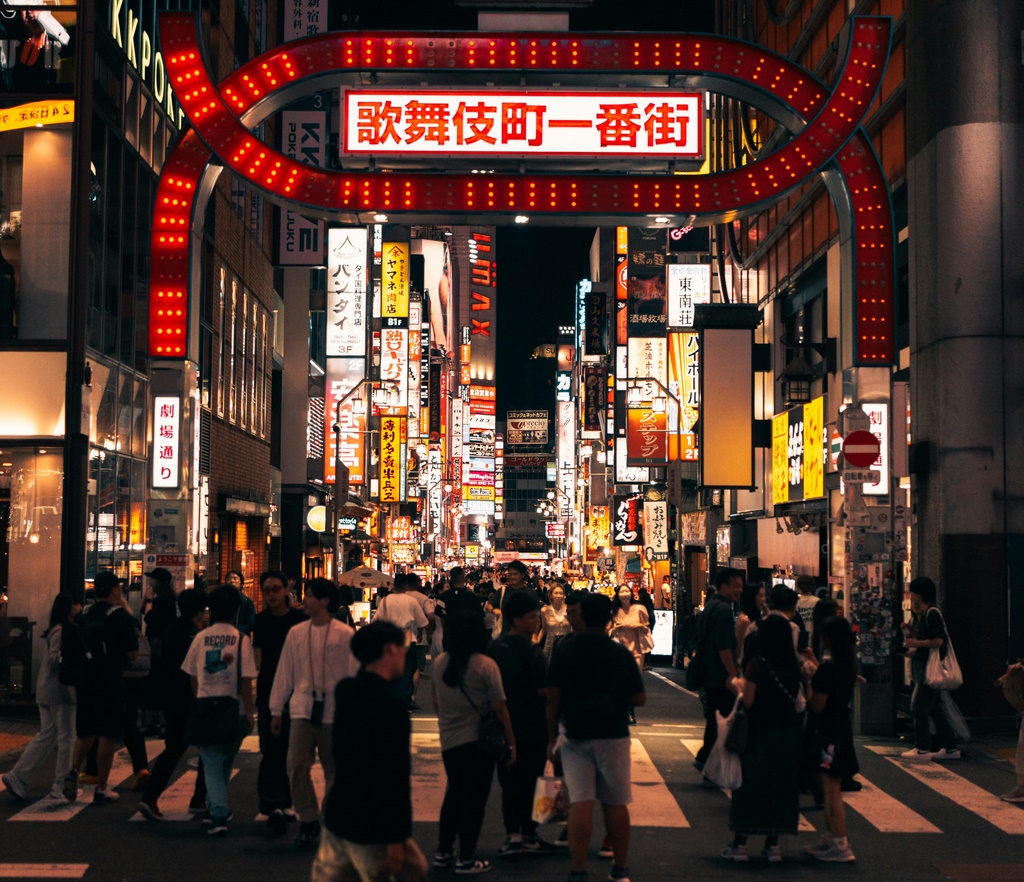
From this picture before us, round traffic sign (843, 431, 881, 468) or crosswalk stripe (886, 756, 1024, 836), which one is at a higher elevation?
round traffic sign (843, 431, 881, 468)

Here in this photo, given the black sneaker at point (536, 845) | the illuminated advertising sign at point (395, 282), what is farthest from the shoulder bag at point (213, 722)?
the illuminated advertising sign at point (395, 282)

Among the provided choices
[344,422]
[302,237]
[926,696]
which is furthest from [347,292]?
[926,696]

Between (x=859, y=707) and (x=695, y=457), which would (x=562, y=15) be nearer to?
(x=859, y=707)

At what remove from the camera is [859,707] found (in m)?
16.2

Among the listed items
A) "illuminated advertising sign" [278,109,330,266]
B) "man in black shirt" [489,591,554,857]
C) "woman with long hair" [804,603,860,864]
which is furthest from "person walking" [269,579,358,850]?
"illuminated advertising sign" [278,109,330,266]

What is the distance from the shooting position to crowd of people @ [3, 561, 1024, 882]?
18.9 feet

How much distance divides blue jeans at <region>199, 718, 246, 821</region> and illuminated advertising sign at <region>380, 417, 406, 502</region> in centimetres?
4558

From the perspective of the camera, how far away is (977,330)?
17.2m

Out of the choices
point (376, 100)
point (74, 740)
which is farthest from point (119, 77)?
point (74, 740)

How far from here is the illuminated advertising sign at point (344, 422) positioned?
47.2m

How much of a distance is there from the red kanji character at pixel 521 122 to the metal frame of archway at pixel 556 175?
17.9 inches

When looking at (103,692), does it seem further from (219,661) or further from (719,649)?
(719,649)

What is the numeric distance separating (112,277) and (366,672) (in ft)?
57.9

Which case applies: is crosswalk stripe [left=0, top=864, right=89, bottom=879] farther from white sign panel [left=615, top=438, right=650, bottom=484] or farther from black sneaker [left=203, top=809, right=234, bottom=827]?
white sign panel [left=615, top=438, right=650, bottom=484]
